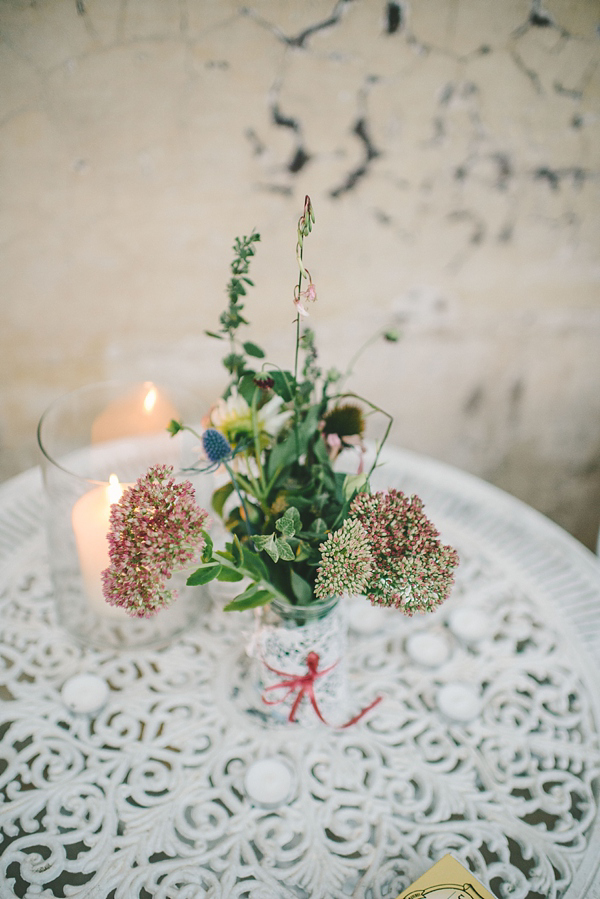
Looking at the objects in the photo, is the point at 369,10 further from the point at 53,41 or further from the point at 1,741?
the point at 1,741

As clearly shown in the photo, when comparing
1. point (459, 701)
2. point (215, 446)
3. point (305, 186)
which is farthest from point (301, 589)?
point (305, 186)

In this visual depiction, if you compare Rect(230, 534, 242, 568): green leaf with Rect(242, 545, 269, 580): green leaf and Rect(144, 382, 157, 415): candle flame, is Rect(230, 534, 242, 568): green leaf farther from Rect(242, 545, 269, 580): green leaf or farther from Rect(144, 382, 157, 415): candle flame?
Rect(144, 382, 157, 415): candle flame

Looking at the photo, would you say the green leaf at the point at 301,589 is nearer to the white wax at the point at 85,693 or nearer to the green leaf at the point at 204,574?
the green leaf at the point at 204,574

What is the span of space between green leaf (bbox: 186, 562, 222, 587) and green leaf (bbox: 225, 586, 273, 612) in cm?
6

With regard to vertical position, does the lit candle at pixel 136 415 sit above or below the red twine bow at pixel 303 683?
above

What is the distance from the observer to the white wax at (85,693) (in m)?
0.71

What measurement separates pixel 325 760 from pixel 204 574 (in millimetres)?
290

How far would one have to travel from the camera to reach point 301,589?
61cm

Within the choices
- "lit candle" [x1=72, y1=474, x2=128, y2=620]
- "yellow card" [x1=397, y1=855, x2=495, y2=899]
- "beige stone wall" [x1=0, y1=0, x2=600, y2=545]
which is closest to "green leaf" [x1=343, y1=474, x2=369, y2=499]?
"lit candle" [x1=72, y1=474, x2=128, y2=620]

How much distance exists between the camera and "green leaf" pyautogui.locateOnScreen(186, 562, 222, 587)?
1.76ft

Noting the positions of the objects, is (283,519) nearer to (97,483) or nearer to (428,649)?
(97,483)

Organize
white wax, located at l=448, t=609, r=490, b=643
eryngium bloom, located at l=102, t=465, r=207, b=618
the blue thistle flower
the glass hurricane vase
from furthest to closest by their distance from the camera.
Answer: white wax, located at l=448, t=609, r=490, b=643 → the glass hurricane vase → the blue thistle flower → eryngium bloom, located at l=102, t=465, r=207, b=618

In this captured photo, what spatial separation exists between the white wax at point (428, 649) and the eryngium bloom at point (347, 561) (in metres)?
0.34

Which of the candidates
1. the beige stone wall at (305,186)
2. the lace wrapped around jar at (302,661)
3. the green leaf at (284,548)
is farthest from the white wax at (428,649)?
the beige stone wall at (305,186)
